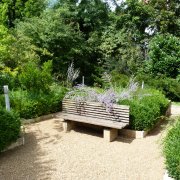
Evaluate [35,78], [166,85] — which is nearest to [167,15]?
[166,85]

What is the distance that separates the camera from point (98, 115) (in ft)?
23.4

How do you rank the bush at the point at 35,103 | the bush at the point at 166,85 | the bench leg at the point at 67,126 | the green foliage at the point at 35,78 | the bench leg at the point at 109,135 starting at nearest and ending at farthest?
the bench leg at the point at 109,135, the bench leg at the point at 67,126, the bush at the point at 35,103, the green foliage at the point at 35,78, the bush at the point at 166,85

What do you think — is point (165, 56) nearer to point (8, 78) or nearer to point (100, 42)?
point (100, 42)

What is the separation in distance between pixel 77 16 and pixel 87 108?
11.4 meters

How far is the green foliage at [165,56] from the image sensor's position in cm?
1356

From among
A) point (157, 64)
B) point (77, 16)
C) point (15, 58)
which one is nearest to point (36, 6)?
point (77, 16)

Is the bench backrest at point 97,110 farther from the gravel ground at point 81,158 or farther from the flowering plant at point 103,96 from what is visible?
the gravel ground at point 81,158

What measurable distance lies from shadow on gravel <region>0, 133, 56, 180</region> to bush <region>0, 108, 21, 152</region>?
0.27m

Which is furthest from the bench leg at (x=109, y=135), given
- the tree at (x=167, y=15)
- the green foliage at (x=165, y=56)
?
the tree at (x=167, y=15)

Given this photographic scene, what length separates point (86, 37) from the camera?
1802cm

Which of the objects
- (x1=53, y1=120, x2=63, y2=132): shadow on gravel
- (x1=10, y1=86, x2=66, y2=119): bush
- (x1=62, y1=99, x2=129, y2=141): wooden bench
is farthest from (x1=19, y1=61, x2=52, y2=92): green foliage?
(x1=62, y1=99, x2=129, y2=141): wooden bench

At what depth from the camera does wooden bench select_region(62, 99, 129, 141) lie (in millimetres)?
6691

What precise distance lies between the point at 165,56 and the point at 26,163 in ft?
32.9

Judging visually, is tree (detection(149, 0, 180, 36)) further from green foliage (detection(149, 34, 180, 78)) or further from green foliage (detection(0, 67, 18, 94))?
green foliage (detection(0, 67, 18, 94))
